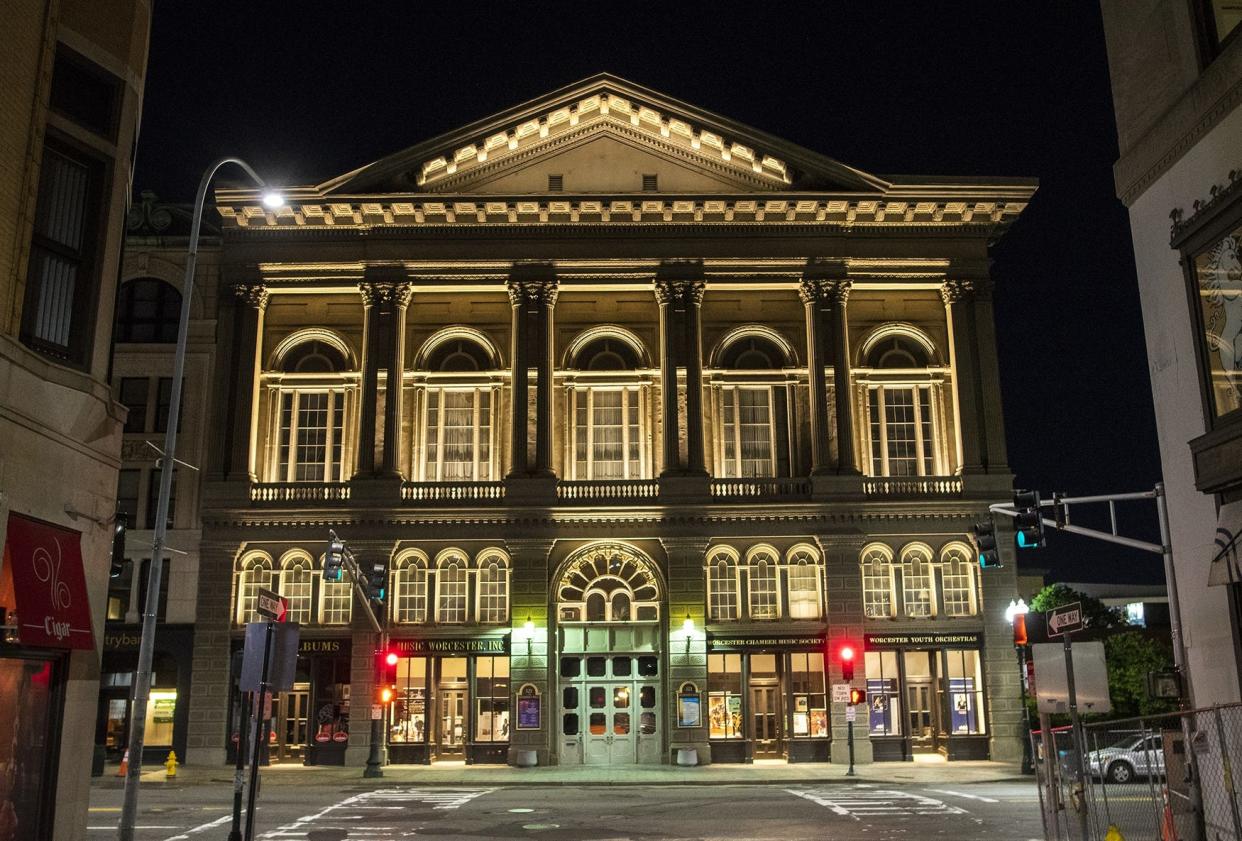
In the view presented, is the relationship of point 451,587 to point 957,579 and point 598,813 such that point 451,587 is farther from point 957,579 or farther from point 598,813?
point 957,579

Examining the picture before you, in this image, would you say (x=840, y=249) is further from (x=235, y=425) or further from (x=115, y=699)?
(x=115, y=699)

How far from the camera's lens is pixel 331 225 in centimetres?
4159

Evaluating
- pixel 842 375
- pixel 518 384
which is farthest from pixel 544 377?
pixel 842 375

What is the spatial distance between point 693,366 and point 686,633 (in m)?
9.29

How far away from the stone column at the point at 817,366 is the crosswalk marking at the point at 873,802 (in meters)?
13.4

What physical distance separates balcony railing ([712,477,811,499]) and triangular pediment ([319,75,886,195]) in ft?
34.6

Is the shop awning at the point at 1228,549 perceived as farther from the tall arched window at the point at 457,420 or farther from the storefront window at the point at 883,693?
the tall arched window at the point at 457,420

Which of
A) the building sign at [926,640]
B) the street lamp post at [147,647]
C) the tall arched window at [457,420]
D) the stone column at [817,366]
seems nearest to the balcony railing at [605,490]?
the tall arched window at [457,420]

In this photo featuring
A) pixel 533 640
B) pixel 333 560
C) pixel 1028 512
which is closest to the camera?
pixel 1028 512

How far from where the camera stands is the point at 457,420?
1628 inches

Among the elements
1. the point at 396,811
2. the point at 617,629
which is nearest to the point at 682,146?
the point at 617,629

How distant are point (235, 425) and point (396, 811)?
20269 mm

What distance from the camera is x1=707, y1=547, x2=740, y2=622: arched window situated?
1547 inches

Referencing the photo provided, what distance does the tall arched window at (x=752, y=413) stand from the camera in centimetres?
4097
